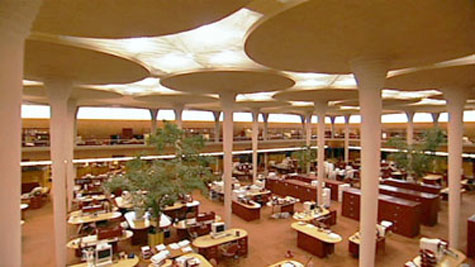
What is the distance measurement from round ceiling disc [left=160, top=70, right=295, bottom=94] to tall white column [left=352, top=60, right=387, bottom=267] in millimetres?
2917

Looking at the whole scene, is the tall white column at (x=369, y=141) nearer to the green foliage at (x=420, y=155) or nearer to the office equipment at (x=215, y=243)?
the office equipment at (x=215, y=243)

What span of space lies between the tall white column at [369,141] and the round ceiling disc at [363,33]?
393 millimetres

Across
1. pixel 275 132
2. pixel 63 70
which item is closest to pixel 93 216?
pixel 63 70

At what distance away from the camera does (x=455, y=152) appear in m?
10.3

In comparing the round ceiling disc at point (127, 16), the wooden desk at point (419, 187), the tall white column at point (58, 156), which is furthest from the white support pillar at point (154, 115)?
the round ceiling disc at point (127, 16)

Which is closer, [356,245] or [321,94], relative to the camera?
[356,245]

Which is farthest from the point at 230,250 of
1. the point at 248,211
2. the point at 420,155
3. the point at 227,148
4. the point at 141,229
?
the point at 420,155

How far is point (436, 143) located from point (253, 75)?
701 inches

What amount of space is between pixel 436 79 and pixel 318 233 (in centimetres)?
710

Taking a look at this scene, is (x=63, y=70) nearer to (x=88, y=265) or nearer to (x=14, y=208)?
(x=88, y=265)

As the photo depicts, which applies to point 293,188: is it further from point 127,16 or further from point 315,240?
point 127,16

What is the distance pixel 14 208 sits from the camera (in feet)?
9.37

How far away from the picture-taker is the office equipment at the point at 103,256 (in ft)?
26.1

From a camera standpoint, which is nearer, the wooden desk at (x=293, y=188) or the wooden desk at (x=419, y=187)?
the wooden desk at (x=419, y=187)
